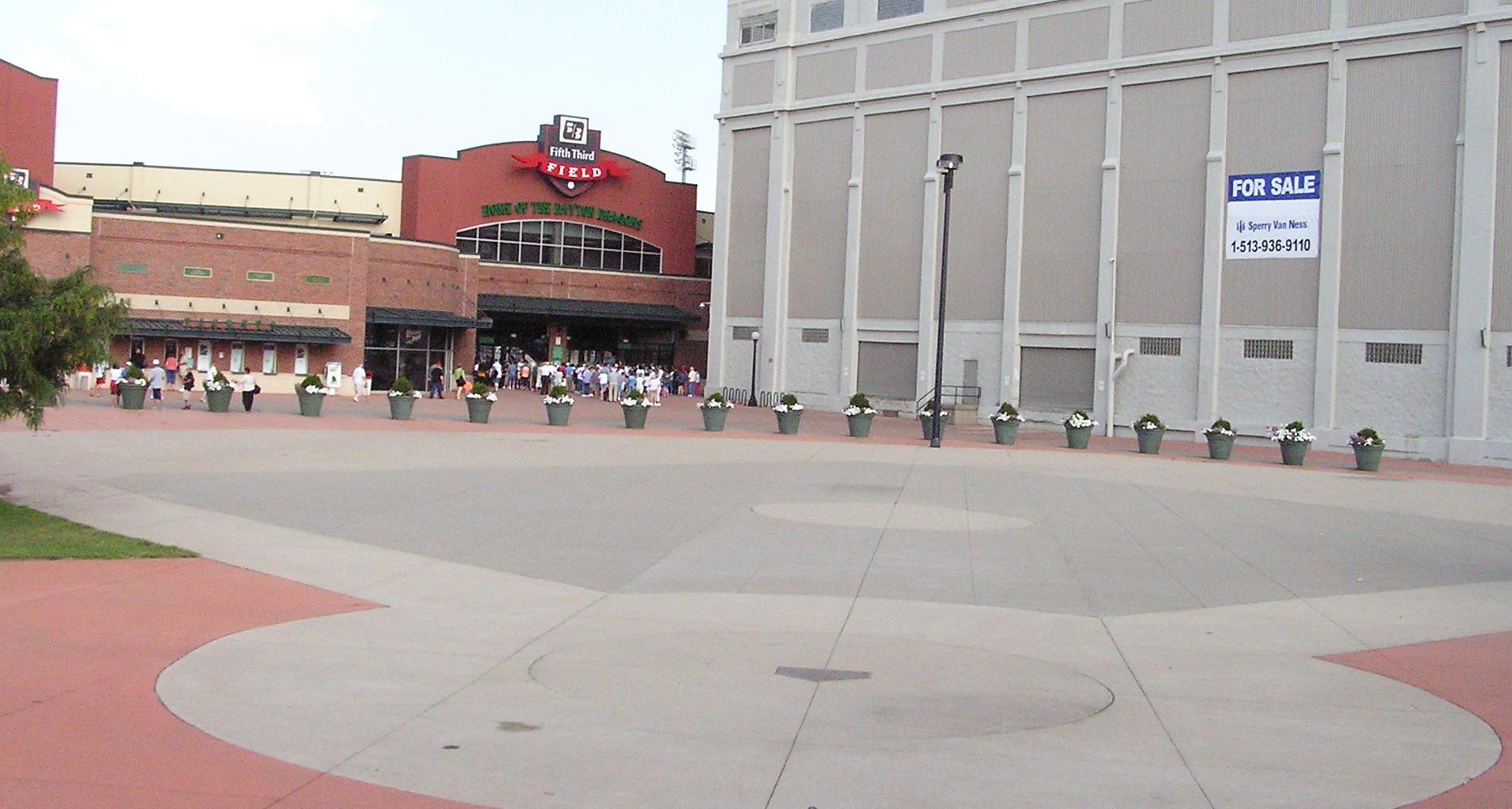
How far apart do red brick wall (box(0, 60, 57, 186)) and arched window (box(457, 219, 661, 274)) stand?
19077 millimetres

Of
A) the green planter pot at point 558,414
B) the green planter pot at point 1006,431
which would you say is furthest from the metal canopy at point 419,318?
the green planter pot at point 1006,431

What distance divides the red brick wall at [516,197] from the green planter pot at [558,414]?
3413 cm

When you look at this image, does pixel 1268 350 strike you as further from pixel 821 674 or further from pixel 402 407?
pixel 821 674

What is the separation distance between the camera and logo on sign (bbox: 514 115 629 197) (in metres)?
72.9

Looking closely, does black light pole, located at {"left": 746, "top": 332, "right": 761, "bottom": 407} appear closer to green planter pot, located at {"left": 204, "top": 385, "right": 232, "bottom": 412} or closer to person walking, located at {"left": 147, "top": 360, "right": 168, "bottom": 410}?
person walking, located at {"left": 147, "top": 360, "right": 168, "bottom": 410}

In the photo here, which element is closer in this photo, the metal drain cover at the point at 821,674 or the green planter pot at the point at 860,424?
the metal drain cover at the point at 821,674

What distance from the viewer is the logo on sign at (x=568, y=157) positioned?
239ft

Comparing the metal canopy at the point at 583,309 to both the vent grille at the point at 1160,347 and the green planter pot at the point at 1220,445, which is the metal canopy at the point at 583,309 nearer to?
the vent grille at the point at 1160,347

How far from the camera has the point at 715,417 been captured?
131 ft

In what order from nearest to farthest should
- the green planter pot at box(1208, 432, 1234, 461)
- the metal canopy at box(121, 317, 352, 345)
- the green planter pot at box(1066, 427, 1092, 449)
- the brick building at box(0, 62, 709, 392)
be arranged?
the green planter pot at box(1208, 432, 1234, 461) < the green planter pot at box(1066, 427, 1092, 449) < the metal canopy at box(121, 317, 352, 345) < the brick building at box(0, 62, 709, 392)

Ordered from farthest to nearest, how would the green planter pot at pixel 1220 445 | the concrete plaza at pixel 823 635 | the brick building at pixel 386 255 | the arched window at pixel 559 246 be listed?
the arched window at pixel 559 246, the brick building at pixel 386 255, the green planter pot at pixel 1220 445, the concrete plaza at pixel 823 635

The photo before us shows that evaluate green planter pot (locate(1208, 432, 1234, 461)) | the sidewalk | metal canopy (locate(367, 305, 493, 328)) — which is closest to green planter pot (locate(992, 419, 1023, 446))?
the sidewalk

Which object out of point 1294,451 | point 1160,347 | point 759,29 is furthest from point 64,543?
point 759,29

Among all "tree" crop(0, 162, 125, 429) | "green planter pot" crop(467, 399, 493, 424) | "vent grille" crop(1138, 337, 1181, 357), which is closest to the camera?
"tree" crop(0, 162, 125, 429)
